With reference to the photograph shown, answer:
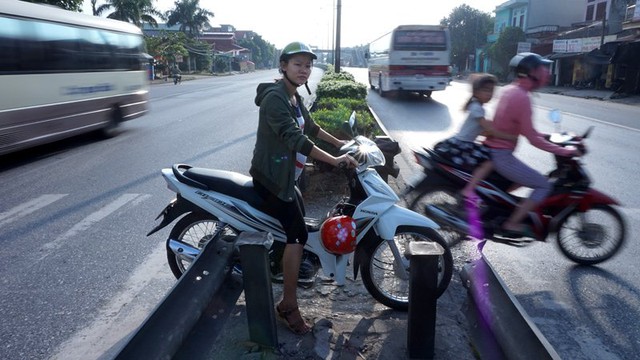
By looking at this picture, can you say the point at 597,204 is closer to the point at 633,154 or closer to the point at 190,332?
the point at 190,332

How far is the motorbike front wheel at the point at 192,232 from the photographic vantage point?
3.65 m

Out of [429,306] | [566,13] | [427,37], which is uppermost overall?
[566,13]

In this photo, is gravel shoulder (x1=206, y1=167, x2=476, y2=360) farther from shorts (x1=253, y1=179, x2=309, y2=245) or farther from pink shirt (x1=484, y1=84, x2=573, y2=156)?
pink shirt (x1=484, y1=84, x2=573, y2=156)

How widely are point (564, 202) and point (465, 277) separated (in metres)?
2.05

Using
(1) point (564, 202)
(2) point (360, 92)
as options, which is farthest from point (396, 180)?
(2) point (360, 92)

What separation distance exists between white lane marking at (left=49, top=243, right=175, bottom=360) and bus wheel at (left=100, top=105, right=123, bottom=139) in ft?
27.0

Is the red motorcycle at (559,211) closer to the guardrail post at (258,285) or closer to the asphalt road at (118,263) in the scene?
the asphalt road at (118,263)

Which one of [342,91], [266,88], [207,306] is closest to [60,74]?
[342,91]

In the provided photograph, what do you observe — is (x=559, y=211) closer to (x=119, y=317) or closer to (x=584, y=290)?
(x=584, y=290)

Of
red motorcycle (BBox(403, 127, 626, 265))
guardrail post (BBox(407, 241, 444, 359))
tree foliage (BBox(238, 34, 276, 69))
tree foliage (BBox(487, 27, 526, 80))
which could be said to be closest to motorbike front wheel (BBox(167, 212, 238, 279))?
guardrail post (BBox(407, 241, 444, 359))

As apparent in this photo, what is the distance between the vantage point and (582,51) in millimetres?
33656

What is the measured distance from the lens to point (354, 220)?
3.36m

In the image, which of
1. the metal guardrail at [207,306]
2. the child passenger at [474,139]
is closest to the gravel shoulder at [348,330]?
the metal guardrail at [207,306]

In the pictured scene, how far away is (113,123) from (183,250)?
9.34 m
